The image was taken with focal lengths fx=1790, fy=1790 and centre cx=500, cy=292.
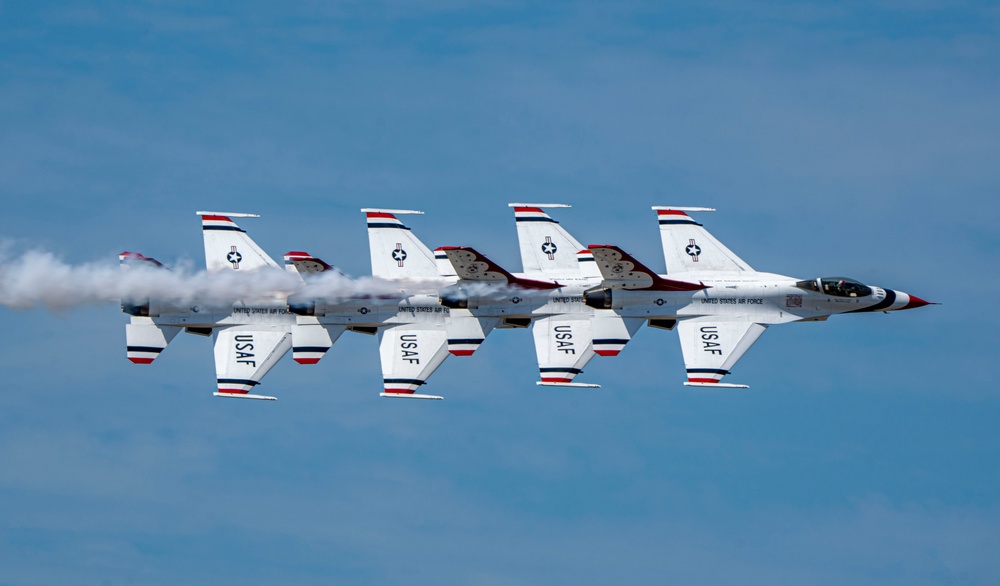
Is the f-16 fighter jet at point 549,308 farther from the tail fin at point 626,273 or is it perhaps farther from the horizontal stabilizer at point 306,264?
the horizontal stabilizer at point 306,264

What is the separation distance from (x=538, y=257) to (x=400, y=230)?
22.4 ft

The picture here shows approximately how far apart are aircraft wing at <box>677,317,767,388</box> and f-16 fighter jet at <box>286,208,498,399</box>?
9.29 meters

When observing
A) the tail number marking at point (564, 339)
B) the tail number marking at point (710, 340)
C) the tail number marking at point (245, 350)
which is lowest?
the tail number marking at point (710, 340)

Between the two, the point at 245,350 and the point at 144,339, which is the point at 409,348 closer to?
the point at 245,350

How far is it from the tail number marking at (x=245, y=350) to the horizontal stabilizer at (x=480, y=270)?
35.1 feet

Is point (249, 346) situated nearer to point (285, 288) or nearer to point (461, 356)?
point (285, 288)

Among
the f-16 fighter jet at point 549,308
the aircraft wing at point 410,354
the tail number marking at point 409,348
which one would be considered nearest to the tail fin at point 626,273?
the f-16 fighter jet at point 549,308

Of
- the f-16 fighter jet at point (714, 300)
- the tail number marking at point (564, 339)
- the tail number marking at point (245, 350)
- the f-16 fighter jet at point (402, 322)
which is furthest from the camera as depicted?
the tail number marking at point (245, 350)

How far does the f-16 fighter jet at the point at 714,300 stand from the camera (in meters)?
83.6

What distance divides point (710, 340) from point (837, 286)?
7005 mm

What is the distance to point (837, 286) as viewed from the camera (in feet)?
281

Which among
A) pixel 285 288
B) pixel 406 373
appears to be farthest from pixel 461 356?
pixel 285 288

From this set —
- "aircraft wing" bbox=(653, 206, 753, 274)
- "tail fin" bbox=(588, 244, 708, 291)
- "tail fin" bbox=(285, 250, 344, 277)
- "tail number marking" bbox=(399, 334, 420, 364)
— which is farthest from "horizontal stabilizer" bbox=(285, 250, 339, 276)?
"aircraft wing" bbox=(653, 206, 753, 274)

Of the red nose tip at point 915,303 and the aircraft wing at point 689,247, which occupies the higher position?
the aircraft wing at point 689,247
